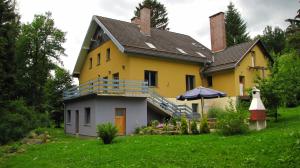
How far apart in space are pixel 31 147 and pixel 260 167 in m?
11.7

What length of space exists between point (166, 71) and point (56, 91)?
1971 cm

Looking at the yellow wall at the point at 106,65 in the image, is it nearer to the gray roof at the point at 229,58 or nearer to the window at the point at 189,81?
the window at the point at 189,81

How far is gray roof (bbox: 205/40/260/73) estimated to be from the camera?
24.6 m

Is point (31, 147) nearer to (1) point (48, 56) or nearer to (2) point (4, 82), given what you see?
(2) point (4, 82)

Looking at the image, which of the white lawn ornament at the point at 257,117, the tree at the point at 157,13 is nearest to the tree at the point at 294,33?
the tree at the point at 157,13

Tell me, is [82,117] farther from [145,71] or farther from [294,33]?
[294,33]

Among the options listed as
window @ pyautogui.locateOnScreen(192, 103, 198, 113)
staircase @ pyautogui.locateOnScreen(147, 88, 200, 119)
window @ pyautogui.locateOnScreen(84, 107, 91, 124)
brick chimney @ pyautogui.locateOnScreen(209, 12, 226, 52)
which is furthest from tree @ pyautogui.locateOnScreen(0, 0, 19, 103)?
brick chimney @ pyautogui.locateOnScreen(209, 12, 226, 52)

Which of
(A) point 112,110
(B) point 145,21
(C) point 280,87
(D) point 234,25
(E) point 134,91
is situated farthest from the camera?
(D) point 234,25

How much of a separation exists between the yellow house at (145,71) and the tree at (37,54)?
6987mm

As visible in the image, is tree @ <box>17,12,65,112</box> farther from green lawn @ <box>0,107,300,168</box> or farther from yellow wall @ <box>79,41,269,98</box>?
green lawn @ <box>0,107,300,168</box>

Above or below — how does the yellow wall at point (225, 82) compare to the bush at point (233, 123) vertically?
above

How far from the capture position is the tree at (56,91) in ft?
122

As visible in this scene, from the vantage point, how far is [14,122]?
21766 mm

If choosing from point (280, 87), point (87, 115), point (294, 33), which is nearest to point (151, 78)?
point (87, 115)
